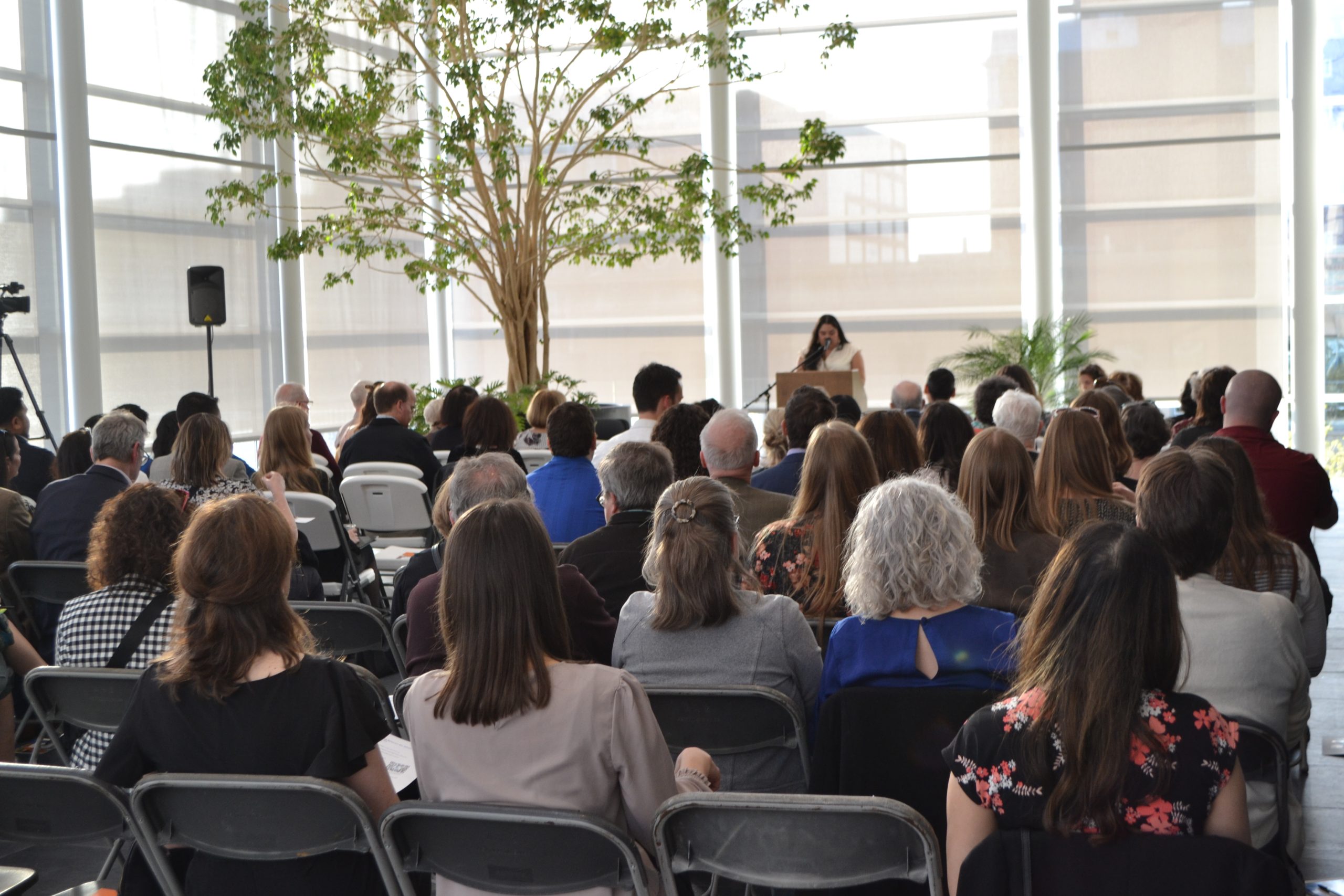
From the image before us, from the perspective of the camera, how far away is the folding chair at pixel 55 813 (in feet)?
7.37

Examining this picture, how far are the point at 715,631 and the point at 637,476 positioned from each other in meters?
0.99

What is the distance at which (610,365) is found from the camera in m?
13.3

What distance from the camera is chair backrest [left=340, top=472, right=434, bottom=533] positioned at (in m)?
6.02

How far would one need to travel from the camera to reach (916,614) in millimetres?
2484

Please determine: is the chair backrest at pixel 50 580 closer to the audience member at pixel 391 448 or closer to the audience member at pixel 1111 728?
the audience member at pixel 391 448

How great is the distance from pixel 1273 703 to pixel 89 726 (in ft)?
8.48

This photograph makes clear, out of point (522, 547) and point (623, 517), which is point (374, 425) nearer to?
point (623, 517)

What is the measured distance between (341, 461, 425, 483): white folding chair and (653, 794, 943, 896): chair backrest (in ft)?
14.7

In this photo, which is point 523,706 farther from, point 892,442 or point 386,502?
point 386,502

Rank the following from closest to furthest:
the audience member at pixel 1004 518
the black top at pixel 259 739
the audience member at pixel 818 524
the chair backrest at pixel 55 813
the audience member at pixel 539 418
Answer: the black top at pixel 259 739 < the chair backrest at pixel 55 813 < the audience member at pixel 1004 518 < the audience member at pixel 818 524 < the audience member at pixel 539 418

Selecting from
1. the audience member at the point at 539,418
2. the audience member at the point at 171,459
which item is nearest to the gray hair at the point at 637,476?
the audience member at the point at 171,459

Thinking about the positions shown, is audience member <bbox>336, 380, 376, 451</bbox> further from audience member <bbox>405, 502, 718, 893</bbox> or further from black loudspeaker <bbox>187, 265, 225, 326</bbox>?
audience member <bbox>405, 502, 718, 893</bbox>

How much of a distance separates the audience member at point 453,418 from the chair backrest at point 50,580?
3310mm

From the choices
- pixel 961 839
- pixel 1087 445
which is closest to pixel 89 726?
pixel 961 839
